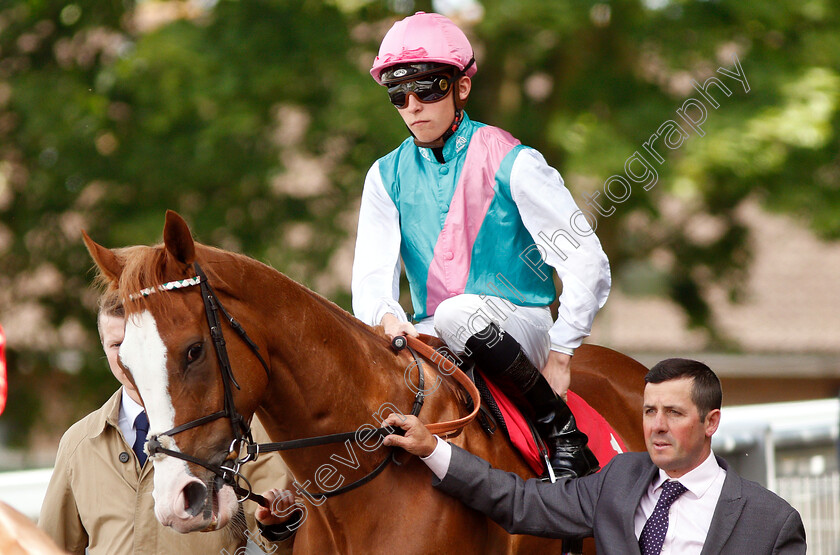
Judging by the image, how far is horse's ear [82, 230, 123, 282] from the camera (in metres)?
2.43

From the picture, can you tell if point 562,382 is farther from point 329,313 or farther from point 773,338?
point 773,338

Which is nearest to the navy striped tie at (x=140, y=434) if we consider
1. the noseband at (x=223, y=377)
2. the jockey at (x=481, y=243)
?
the noseband at (x=223, y=377)

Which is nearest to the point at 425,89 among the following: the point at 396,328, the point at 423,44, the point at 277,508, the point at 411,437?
the point at 423,44

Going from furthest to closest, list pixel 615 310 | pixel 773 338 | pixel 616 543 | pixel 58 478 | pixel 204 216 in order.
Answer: pixel 615 310, pixel 773 338, pixel 204 216, pixel 58 478, pixel 616 543

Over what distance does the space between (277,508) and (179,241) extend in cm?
90

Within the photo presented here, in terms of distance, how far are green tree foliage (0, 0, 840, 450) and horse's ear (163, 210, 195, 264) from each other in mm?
5851

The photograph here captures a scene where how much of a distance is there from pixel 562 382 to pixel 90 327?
843 cm

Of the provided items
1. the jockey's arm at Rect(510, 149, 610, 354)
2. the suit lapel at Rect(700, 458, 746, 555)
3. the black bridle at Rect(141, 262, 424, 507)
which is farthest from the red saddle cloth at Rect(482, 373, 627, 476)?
the black bridle at Rect(141, 262, 424, 507)

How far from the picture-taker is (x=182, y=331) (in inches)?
91.0

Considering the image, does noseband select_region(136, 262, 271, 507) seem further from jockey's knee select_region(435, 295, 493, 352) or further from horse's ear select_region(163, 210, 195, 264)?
jockey's knee select_region(435, 295, 493, 352)

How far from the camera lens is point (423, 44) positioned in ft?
9.89

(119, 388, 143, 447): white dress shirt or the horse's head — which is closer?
the horse's head

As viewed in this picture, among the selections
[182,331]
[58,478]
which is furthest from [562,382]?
[58,478]

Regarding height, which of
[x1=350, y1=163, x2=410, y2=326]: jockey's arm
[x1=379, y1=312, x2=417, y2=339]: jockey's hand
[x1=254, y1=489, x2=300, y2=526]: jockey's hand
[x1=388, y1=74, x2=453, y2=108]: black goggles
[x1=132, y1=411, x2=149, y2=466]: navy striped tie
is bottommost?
[x1=254, y1=489, x2=300, y2=526]: jockey's hand
